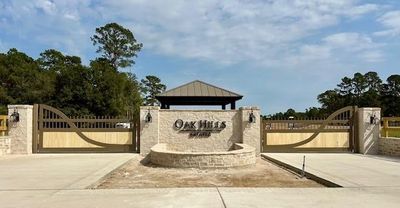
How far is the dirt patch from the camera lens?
382 inches

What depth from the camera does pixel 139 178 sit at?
11.0m

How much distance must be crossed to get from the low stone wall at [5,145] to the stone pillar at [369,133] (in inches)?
570

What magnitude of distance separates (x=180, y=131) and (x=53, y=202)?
1089 centimetres

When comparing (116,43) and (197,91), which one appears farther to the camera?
(116,43)

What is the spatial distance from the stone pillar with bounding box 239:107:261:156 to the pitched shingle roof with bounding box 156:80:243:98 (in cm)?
338

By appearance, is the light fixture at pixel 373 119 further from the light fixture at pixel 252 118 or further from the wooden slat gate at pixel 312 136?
the light fixture at pixel 252 118

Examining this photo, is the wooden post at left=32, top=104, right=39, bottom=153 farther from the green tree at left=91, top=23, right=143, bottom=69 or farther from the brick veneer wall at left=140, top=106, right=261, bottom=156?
the green tree at left=91, top=23, right=143, bottom=69

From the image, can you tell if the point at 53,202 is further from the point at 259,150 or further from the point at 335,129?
the point at 335,129

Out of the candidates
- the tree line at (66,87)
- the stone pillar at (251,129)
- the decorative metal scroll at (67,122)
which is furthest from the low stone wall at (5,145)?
the tree line at (66,87)

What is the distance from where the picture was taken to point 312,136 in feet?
59.3

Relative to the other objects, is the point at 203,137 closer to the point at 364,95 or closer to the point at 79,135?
the point at 79,135

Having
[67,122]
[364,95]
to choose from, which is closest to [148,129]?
[67,122]

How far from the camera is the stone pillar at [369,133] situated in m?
17.5

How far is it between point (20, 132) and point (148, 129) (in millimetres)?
5151
